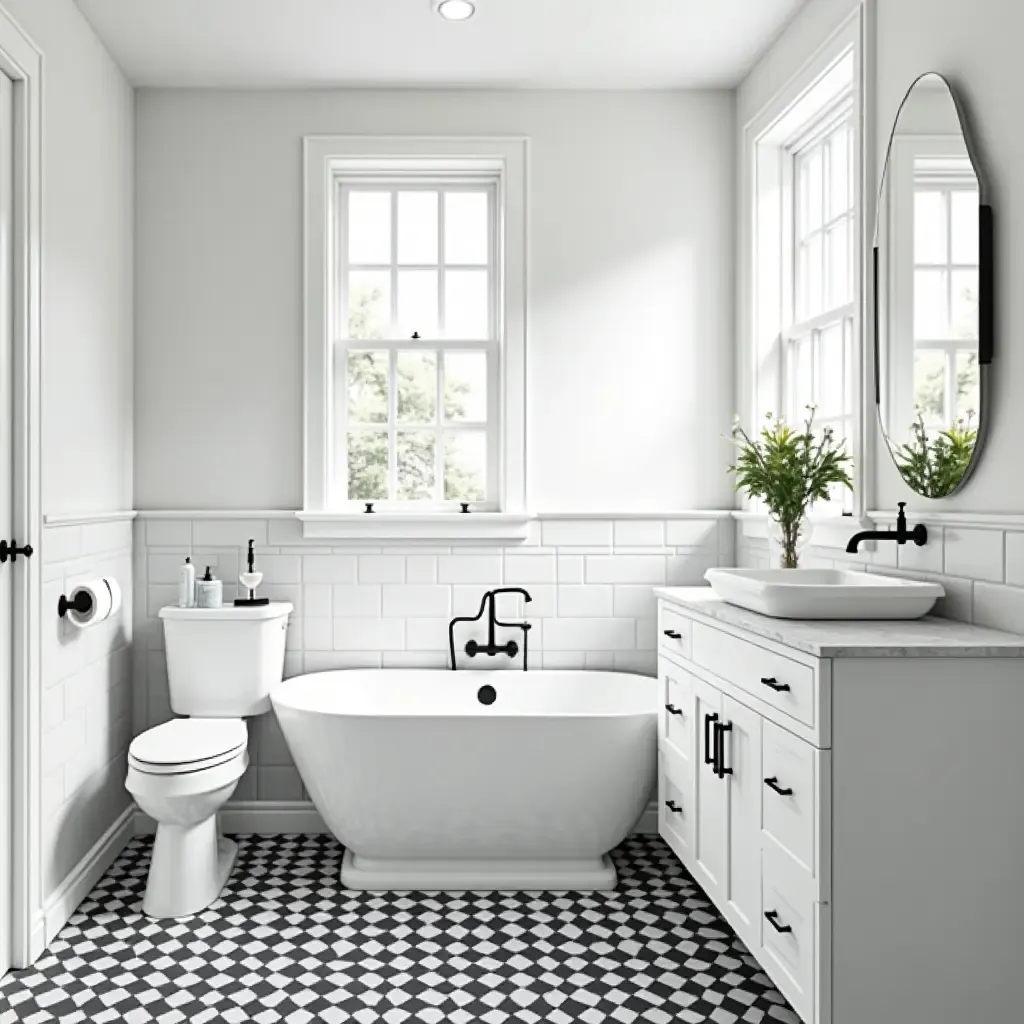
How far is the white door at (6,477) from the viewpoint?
2576 millimetres

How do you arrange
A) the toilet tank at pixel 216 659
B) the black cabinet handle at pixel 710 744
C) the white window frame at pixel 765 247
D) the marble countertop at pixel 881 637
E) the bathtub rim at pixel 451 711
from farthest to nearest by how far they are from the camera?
1. the toilet tank at pixel 216 659
2. the white window frame at pixel 765 247
3. the bathtub rim at pixel 451 711
4. the black cabinet handle at pixel 710 744
5. the marble countertop at pixel 881 637

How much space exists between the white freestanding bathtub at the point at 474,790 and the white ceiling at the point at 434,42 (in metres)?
2.24

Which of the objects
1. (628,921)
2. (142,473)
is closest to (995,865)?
(628,921)

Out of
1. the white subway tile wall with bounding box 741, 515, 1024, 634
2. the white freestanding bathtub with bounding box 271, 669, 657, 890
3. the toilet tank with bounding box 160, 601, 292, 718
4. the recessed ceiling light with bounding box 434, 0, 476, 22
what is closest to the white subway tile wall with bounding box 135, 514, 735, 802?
the toilet tank with bounding box 160, 601, 292, 718

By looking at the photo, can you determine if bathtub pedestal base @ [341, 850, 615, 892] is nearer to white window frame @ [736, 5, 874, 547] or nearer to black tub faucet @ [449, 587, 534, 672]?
black tub faucet @ [449, 587, 534, 672]

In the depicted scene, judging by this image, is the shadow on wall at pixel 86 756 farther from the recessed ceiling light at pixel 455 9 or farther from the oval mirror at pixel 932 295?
the oval mirror at pixel 932 295

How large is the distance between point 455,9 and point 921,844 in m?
2.73

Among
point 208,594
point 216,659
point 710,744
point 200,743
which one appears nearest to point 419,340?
point 208,594

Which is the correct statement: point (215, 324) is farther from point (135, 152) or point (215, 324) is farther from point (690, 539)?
point (690, 539)

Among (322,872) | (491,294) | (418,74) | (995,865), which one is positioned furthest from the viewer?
(491,294)

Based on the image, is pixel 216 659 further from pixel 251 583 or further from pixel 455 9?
pixel 455 9

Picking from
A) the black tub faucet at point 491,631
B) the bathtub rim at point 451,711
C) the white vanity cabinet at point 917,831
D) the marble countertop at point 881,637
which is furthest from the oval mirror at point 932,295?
the black tub faucet at point 491,631

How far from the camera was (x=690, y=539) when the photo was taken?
3770 mm

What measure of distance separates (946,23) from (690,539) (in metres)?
1.97
